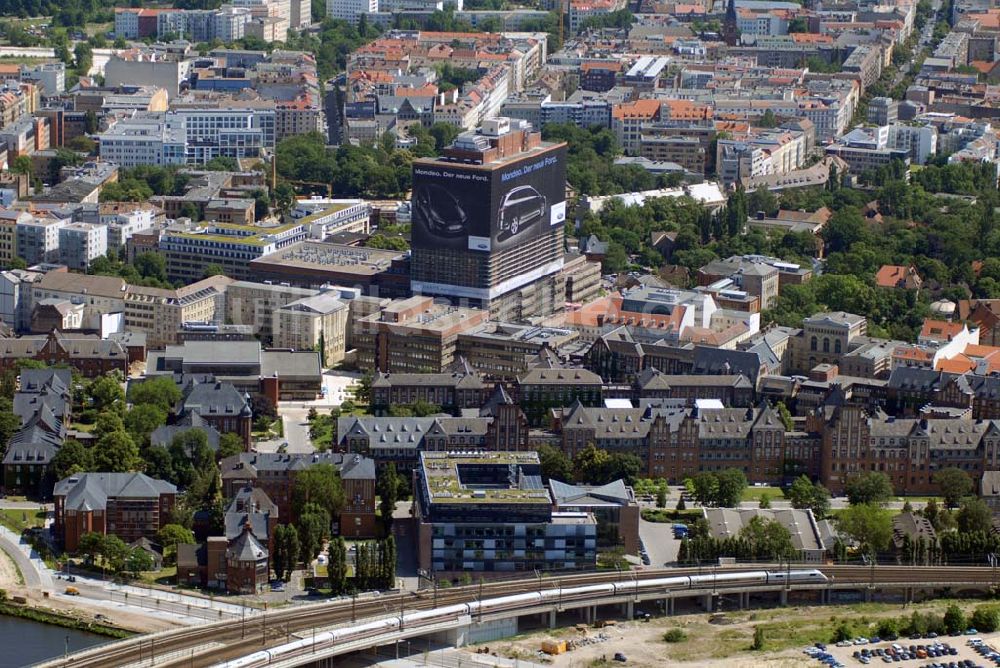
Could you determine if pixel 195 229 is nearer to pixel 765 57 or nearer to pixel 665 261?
pixel 665 261

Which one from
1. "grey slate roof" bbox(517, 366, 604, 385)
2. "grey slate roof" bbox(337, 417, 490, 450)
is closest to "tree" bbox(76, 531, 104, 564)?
"grey slate roof" bbox(337, 417, 490, 450)

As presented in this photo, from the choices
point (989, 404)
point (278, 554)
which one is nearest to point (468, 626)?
point (278, 554)

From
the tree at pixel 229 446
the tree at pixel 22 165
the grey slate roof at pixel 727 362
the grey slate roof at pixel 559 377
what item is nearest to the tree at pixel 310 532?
the tree at pixel 229 446

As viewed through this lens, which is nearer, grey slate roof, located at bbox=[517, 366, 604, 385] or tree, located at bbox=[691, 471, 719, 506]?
tree, located at bbox=[691, 471, 719, 506]

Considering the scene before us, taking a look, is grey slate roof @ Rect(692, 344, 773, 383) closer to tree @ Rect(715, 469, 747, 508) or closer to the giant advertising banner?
tree @ Rect(715, 469, 747, 508)

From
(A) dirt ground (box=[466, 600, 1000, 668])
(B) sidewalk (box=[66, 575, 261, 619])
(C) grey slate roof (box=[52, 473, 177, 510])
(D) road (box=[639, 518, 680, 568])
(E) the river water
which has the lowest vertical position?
(E) the river water

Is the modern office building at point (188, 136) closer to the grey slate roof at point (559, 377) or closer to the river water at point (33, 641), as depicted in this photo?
the grey slate roof at point (559, 377)

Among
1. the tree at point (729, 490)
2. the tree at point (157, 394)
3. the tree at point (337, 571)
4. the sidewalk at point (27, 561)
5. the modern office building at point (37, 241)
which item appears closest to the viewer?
the tree at point (337, 571)
